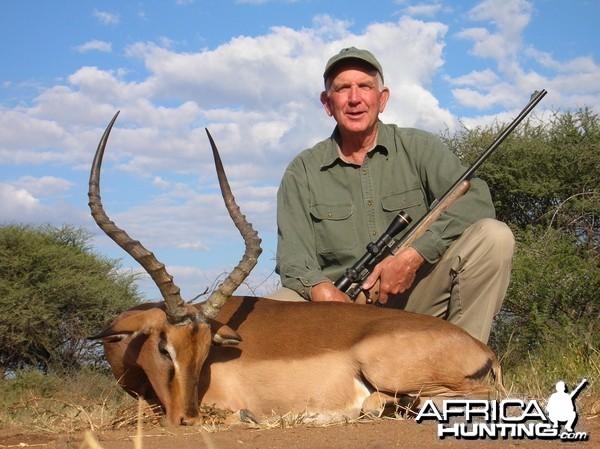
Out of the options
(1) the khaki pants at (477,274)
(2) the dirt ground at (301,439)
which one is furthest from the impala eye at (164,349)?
(1) the khaki pants at (477,274)

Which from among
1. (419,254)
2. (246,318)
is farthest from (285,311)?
(419,254)

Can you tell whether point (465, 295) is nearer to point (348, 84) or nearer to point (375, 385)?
point (375, 385)

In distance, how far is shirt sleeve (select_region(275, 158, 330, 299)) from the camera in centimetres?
577

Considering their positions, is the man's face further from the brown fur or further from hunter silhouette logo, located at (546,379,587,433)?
hunter silhouette logo, located at (546,379,587,433)

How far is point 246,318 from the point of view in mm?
5164

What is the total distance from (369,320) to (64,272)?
850 centimetres

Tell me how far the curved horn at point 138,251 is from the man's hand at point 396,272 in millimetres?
1470

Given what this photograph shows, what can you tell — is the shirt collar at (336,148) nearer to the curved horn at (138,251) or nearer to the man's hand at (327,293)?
the man's hand at (327,293)

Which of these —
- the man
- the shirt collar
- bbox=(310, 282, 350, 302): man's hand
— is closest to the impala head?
bbox=(310, 282, 350, 302): man's hand

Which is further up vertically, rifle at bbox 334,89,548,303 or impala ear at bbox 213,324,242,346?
rifle at bbox 334,89,548,303

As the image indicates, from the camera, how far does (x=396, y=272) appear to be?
5520mm

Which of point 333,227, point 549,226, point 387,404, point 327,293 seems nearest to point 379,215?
point 333,227

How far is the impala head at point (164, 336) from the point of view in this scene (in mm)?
4508

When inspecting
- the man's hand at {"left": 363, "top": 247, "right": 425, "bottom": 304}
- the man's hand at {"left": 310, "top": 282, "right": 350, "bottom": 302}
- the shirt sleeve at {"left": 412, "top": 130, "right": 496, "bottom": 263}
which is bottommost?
the man's hand at {"left": 310, "top": 282, "right": 350, "bottom": 302}
